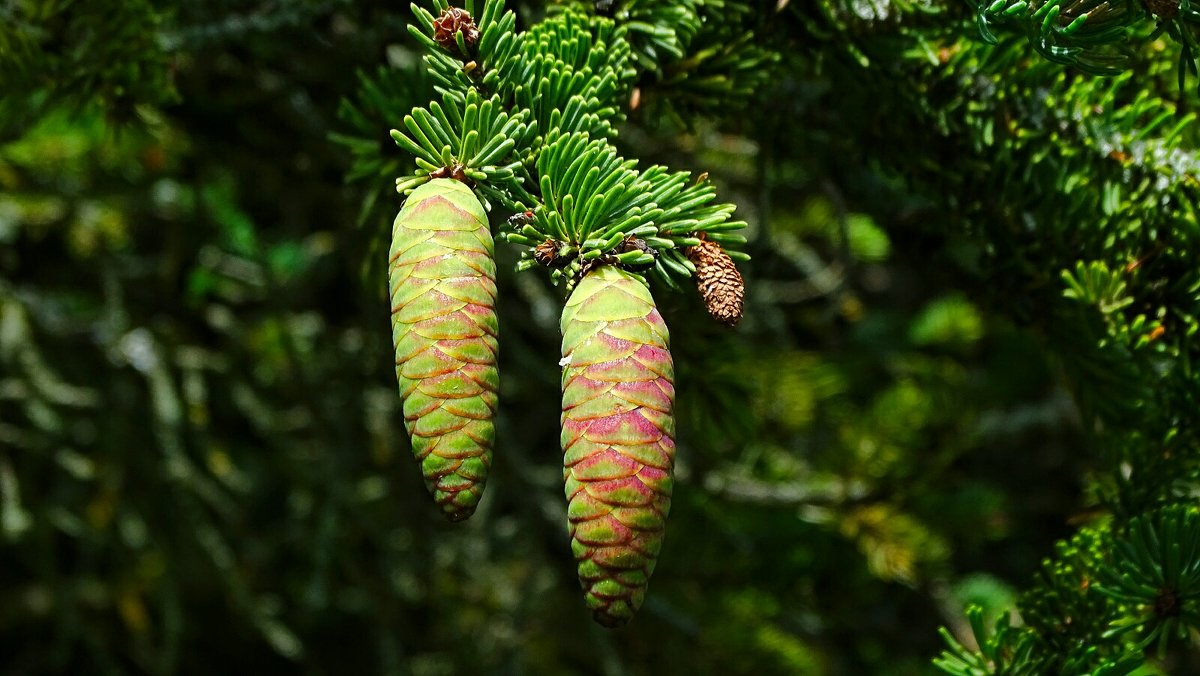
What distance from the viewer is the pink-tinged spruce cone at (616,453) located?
605 millimetres

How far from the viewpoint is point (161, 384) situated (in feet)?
6.77

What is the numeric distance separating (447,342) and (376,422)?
1.68 metres

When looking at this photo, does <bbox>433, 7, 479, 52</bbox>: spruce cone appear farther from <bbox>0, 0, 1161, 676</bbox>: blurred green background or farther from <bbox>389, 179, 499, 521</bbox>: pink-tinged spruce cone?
<bbox>0, 0, 1161, 676</bbox>: blurred green background

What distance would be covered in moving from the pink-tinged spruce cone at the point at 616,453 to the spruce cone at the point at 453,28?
0.22m

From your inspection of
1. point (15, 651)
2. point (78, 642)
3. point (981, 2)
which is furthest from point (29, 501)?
point (981, 2)

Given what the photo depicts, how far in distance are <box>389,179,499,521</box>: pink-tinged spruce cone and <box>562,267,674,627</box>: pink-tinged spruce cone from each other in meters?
0.06

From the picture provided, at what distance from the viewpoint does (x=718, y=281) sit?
27.1 inches

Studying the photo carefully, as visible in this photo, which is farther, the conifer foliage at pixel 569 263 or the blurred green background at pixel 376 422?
the blurred green background at pixel 376 422

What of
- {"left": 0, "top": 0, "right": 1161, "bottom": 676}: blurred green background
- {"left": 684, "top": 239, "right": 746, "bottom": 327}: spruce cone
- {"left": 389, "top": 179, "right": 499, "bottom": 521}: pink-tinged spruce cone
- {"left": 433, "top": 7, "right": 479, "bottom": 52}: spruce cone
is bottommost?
{"left": 0, "top": 0, "right": 1161, "bottom": 676}: blurred green background

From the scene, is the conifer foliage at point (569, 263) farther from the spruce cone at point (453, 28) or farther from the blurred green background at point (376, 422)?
the blurred green background at point (376, 422)

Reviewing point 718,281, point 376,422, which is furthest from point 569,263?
point 376,422

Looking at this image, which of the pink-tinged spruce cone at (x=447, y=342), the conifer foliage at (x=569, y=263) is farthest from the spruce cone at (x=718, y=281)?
the pink-tinged spruce cone at (x=447, y=342)

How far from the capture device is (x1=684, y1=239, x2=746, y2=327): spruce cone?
675 millimetres

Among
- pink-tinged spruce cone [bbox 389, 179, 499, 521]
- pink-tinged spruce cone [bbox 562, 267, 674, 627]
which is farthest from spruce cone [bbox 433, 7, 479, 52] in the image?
pink-tinged spruce cone [bbox 562, 267, 674, 627]
